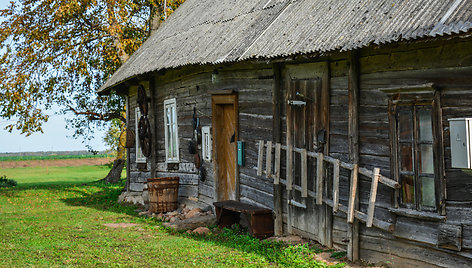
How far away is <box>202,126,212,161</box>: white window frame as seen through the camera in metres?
11.6

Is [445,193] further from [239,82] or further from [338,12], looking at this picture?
[239,82]

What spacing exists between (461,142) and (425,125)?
0.84 metres

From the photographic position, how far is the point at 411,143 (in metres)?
6.77

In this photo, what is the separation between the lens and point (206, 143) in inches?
463

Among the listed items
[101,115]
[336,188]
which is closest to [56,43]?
[101,115]

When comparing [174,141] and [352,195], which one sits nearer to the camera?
[352,195]

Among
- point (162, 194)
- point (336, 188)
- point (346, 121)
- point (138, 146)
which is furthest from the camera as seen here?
point (138, 146)

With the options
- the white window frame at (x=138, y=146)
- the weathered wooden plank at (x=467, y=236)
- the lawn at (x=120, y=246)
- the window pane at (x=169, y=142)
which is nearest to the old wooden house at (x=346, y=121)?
the weathered wooden plank at (x=467, y=236)

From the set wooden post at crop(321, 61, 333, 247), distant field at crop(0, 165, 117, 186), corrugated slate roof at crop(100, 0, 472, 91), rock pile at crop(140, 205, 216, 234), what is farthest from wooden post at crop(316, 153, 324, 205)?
distant field at crop(0, 165, 117, 186)

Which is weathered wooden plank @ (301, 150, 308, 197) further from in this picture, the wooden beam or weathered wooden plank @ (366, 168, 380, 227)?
weathered wooden plank @ (366, 168, 380, 227)

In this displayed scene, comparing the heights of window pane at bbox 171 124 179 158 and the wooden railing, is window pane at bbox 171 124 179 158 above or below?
above

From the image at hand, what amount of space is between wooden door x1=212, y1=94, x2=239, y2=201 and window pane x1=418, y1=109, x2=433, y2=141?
16.2 ft

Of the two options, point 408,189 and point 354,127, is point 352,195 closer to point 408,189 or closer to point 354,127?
point 408,189

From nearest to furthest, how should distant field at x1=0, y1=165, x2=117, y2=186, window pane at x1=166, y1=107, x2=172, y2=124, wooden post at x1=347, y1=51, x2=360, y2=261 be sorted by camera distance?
wooden post at x1=347, y1=51, x2=360, y2=261, window pane at x1=166, y1=107, x2=172, y2=124, distant field at x1=0, y1=165, x2=117, y2=186
